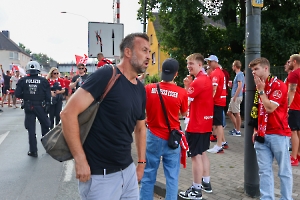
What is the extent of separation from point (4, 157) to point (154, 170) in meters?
4.61

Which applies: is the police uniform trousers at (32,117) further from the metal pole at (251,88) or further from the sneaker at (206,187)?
the metal pole at (251,88)

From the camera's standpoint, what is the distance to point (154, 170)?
4047 mm

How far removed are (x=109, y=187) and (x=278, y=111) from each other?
2443 millimetres

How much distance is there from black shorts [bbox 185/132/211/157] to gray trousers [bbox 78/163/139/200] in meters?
2.19

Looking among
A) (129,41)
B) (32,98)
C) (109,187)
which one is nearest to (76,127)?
(109,187)

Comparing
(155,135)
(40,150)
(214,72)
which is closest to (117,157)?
(155,135)

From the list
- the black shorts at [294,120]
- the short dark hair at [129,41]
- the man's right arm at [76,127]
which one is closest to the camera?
the man's right arm at [76,127]

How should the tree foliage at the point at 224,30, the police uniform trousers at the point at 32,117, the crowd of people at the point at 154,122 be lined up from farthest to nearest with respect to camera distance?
1. the tree foliage at the point at 224,30
2. the police uniform trousers at the point at 32,117
3. the crowd of people at the point at 154,122

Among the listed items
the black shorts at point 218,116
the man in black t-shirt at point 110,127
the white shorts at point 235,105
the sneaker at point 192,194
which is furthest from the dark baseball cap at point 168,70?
the white shorts at point 235,105

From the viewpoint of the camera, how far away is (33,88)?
7398 mm

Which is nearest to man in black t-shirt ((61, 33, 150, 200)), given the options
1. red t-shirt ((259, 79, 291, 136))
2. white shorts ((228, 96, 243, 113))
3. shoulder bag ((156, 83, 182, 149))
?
shoulder bag ((156, 83, 182, 149))

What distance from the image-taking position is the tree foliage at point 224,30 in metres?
11.8

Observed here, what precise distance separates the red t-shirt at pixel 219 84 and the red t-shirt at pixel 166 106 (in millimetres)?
3498

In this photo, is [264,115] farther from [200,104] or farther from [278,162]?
[200,104]
